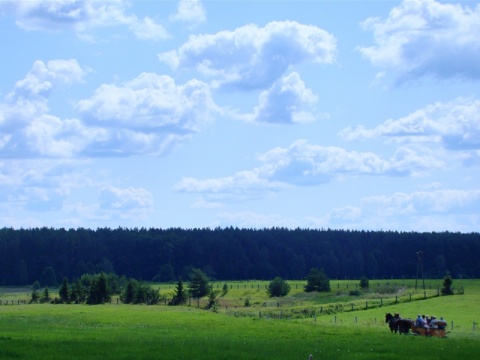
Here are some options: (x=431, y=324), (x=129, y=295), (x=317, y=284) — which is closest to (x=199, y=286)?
(x=129, y=295)

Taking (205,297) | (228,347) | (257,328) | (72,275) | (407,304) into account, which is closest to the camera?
(228,347)

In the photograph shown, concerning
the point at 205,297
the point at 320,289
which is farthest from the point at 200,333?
the point at 320,289

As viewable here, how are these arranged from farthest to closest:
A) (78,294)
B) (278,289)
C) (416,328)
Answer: (278,289) → (78,294) → (416,328)

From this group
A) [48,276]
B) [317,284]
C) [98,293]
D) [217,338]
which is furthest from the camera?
[48,276]

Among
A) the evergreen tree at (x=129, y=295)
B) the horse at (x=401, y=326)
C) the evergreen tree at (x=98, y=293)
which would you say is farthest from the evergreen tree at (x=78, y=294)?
the horse at (x=401, y=326)

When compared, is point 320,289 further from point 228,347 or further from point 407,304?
point 228,347

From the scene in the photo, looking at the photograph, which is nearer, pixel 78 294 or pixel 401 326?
pixel 401 326

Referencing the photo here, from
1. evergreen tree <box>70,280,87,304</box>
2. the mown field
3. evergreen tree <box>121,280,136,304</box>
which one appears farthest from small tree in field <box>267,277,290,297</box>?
the mown field

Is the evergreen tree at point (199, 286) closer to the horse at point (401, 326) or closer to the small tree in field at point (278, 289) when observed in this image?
the small tree in field at point (278, 289)

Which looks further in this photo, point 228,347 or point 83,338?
point 83,338

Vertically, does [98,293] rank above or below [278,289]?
below

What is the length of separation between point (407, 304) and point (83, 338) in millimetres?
49748

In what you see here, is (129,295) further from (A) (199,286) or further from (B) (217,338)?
(B) (217,338)

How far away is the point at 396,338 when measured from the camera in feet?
147
